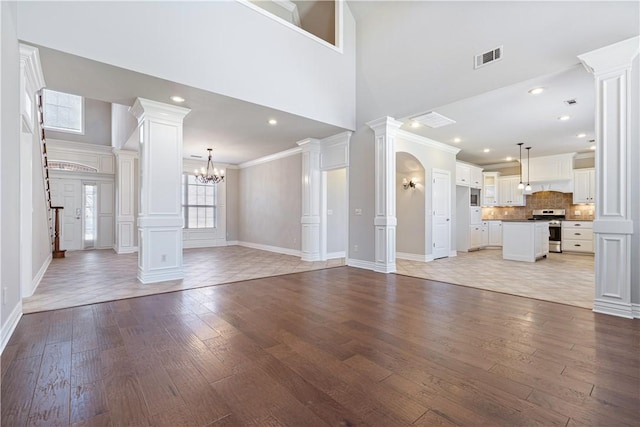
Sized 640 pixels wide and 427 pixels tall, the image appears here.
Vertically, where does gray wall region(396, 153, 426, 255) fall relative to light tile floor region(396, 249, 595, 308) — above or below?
above

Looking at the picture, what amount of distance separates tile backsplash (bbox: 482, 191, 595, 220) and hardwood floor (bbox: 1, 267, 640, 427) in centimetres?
743

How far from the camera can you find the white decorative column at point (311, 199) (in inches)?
267

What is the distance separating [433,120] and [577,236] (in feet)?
20.7

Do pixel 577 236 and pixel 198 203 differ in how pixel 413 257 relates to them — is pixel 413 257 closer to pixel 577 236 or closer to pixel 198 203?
pixel 577 236

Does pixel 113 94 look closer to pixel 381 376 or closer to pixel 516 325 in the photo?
pixel 381 376

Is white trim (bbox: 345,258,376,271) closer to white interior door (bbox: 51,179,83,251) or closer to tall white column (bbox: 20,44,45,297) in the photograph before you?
tall white column (bbox: 20,44,45,297)

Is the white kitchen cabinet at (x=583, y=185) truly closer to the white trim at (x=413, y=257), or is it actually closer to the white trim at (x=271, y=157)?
the white trim at (x=413, y=257)

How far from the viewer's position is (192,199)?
9781 mm

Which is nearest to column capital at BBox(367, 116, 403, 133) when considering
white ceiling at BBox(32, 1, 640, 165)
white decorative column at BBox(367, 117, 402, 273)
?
white decorative column at BBox(367, 117, 402, 273)

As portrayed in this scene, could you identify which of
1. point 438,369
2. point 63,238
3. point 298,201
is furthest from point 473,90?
point 63,238

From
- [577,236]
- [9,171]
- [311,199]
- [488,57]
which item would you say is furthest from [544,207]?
[9,171]

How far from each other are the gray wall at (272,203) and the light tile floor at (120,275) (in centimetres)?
95

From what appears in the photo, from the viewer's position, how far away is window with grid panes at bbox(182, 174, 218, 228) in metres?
9.63

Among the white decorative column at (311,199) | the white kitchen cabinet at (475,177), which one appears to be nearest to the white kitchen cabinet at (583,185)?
the white kitchen cabinet at (475,177)
